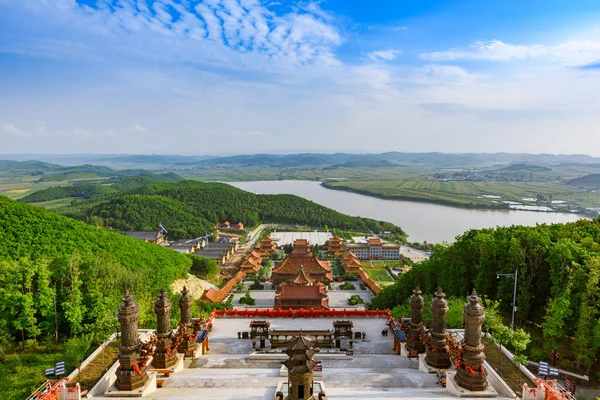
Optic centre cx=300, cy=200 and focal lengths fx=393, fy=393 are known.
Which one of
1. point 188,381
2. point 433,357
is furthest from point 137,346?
point 433,357

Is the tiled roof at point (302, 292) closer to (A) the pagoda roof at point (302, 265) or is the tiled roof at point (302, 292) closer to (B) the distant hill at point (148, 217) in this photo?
(A) the pagoda roof at point (302, 265)

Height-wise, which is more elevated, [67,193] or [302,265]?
[67,193]

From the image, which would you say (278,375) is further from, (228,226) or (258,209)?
(258,209)

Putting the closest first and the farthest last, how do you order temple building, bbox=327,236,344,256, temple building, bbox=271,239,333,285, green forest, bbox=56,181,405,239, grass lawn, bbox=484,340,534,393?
grass lawn, bbox=484,340,534,393
temple building, bbox=271,239,333,285
temple building, bbox=327,236,344,256
green forest, bbox=56,181,405,239

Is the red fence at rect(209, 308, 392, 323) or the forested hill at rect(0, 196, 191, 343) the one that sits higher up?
the forested hill at rect(0, 196, 191, 343)

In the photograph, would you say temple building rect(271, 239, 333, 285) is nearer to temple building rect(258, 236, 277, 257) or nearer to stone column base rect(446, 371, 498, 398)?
temple building rect(258, 236, 277, 257)

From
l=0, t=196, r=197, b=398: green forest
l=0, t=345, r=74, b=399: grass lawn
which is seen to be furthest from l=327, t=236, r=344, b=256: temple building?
l=0, t=345, r=74, b=399: grass lawn

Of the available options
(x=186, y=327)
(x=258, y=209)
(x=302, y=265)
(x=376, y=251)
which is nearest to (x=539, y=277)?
(x=186, y=327)

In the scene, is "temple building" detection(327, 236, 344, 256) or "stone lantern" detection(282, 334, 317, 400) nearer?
"stone lantern" detection(282, 334, 317, 400)
